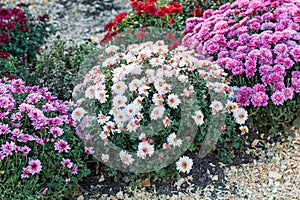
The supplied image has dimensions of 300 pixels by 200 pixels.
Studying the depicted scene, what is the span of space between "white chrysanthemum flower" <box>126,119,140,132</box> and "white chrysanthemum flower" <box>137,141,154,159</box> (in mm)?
109

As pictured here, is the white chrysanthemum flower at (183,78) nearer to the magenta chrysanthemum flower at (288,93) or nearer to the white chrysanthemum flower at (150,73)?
the white chrysanthemum flower at (150,73)

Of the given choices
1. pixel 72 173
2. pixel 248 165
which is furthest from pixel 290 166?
pixel 72 173

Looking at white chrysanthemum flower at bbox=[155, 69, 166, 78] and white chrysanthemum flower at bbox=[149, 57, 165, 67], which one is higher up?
white chrysanthemum flower at bbox=[149, 57, 165, 67]

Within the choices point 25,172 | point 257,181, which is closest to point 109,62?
point 25,172

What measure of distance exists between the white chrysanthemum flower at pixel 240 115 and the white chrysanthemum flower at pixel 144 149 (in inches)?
26.0

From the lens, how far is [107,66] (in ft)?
12.5

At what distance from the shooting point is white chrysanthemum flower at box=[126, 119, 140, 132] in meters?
3.25

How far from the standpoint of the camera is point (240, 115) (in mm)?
3480

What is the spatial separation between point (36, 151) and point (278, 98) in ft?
5.53

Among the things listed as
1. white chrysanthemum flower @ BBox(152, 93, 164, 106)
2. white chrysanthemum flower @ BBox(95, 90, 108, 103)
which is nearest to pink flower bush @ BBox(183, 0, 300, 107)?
white chrysanthemum flower @ BBox(152, 93, 164, 106)

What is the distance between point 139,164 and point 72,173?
44cm

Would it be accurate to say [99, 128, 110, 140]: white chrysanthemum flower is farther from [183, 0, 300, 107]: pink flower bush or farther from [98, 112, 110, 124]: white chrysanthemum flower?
[183, 0, 300, 107]: pink flower bush

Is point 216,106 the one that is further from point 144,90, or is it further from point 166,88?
point 144,90

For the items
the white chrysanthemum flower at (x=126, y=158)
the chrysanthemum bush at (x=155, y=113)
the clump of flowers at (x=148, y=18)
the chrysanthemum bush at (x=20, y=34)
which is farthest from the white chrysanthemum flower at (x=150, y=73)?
the chrysanthemum bush at (x=20, y=34)
